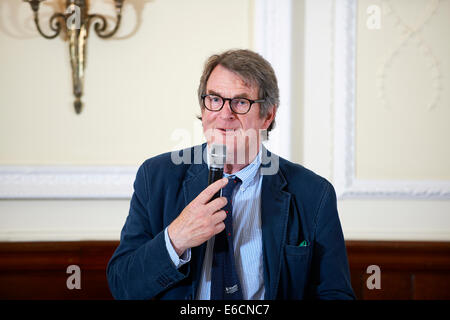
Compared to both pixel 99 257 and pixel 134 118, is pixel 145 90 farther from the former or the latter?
pixel 99 257

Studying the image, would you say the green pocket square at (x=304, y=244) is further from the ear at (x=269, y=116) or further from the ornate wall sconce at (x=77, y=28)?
the ornate wall sconce at (x=77, y=28)

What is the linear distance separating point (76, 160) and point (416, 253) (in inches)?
71.4

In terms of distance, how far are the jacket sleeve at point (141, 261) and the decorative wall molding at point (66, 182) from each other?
2.60 ft

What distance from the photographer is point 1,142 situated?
212 cm

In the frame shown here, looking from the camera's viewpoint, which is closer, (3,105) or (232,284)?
(232,284)

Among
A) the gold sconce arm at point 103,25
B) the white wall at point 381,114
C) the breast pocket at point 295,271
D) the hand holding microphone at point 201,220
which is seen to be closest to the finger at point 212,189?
the hand holding microphone at point 201,220

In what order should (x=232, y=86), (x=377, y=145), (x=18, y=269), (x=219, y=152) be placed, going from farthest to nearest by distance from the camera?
(x=377, y=145) < (x=18, y=269) < (x=232, y=86) < (x=219, y=152)

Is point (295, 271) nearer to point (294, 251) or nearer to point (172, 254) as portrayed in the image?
point (294, 251)

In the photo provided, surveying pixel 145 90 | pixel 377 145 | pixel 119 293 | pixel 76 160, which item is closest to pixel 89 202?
pixel 76 160

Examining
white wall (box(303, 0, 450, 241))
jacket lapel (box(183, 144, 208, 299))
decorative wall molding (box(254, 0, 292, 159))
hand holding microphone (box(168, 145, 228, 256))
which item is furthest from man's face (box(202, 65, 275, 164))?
white wall (box(303, 0, 450, 241))

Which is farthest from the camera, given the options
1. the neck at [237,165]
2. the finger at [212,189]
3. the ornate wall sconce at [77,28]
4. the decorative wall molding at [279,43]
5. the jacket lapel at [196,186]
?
the decorative wall molding at [279,43]

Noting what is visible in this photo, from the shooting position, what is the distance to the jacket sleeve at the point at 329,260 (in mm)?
1350

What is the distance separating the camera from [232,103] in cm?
138

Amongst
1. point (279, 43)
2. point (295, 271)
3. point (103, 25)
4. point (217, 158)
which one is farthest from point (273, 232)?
point (103, 25)
